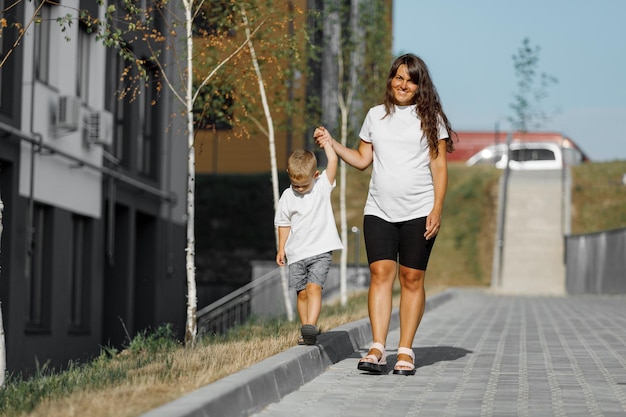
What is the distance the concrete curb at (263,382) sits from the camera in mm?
5665

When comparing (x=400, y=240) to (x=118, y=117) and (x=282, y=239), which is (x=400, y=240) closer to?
(x=282, y=239)

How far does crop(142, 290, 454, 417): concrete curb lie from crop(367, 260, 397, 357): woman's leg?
492 millimetres

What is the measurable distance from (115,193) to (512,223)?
19285mm

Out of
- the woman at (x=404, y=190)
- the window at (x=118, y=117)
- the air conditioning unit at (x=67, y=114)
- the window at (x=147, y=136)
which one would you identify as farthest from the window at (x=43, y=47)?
the woman at (x=404, y=190)

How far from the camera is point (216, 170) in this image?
134ft

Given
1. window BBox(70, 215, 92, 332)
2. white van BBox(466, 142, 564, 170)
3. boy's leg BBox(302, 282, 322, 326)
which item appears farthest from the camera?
white van BBox(466, 142, 564, 170)

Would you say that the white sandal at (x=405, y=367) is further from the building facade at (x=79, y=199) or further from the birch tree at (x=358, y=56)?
the birch tree at (x=358, y=56)

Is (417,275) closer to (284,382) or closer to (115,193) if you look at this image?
(284,382)

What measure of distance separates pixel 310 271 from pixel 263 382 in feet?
8.22

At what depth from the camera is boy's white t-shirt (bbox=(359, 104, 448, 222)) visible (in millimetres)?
8398

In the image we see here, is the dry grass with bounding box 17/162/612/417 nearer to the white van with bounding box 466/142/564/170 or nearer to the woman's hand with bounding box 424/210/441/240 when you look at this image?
the woman's hand with bounding box 424/210/441/240

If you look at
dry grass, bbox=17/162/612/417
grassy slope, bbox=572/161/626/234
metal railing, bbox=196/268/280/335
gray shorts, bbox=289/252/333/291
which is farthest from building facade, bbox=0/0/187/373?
grassy slope, bbox=572/161/626/234

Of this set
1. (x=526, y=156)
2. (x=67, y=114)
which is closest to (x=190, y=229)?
(x=67, y=114)

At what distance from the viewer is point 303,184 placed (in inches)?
367
